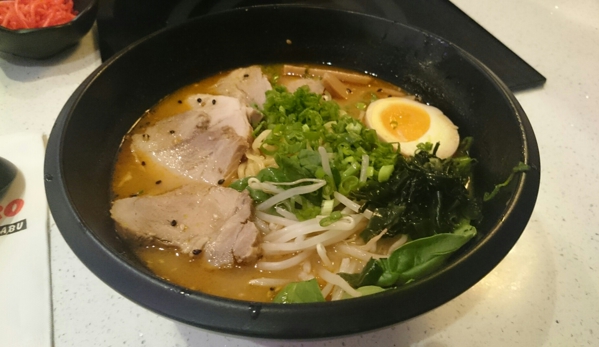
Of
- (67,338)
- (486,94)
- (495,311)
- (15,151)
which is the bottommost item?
(67,338)

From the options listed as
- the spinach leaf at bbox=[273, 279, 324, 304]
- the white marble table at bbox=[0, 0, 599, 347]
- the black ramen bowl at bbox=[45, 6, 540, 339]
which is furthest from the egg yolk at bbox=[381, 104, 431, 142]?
the spinach leaf at bbox=[273, 279, 324, 304]

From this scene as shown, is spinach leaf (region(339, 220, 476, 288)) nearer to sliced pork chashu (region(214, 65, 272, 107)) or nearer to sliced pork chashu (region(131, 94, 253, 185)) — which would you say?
sliced pork chashu (region(131, 94, 253, 185))

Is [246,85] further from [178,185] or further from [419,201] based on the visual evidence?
[419,201]

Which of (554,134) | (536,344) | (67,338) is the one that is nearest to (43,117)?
(67,338)

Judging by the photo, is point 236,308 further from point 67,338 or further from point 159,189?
point 159,189

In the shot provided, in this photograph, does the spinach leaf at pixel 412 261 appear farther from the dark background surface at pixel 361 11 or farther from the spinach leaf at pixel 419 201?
the dark background surface at pixel 361 11

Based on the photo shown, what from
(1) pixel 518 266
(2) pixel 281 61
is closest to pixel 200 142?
(2) pixel 281 61
